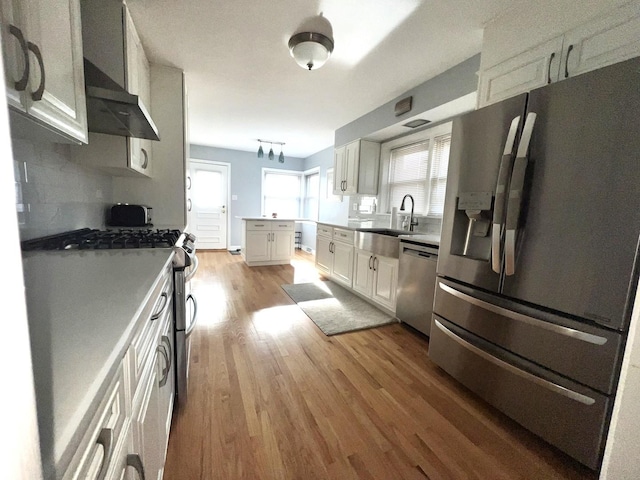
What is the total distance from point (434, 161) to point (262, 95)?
6.94ft

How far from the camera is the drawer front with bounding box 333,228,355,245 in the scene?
11.1 feet

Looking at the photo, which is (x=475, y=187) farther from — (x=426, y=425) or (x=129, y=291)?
(x=129, y=291)

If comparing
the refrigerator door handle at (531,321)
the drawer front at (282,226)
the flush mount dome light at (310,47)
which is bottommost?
the refrigerator door handle at (531,321)

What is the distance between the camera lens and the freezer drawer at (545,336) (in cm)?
109

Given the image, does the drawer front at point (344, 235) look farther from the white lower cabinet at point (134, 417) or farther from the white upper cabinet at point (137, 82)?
the white lower cabinet at point (134, 417)

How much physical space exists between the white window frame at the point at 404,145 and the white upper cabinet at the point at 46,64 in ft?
9.08

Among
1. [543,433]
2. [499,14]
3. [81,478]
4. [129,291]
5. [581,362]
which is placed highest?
[499,14]

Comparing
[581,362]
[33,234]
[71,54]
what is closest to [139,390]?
[33,234]

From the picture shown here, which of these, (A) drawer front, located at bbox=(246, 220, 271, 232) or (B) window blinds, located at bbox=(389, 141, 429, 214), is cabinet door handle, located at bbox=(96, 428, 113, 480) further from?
(A) drawer front, located at bbox=(246, 220, 271, 232)

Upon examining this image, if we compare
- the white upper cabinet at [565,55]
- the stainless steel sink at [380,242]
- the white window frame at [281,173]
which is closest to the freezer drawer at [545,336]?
the stainless steel sink at [380,242]

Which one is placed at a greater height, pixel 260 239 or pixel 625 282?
pixel 625 282

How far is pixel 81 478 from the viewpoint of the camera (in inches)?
15.2

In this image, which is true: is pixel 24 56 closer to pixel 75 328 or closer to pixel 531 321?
pixel 75 328

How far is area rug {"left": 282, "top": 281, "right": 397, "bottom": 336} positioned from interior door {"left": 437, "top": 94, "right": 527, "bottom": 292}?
1.06 meters
